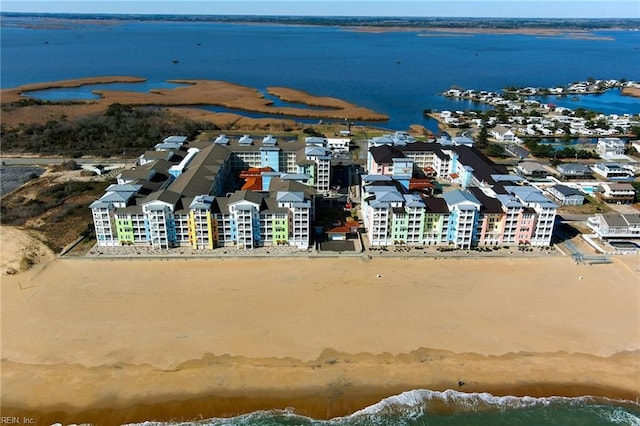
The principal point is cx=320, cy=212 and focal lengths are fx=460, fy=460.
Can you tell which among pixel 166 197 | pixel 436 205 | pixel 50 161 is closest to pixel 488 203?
pixel 436 205

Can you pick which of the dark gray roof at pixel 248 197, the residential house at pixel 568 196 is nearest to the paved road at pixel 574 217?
the residential house at pixel 568 196

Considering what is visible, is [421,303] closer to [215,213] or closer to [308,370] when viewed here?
[308,370]

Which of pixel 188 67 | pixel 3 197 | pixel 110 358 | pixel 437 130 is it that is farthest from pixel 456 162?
pixel 188 67

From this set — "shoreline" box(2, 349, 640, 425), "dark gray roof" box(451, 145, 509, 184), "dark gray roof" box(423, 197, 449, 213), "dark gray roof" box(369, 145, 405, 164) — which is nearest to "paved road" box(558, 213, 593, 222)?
"dark gray roof" box(451, 145, 509, 184)

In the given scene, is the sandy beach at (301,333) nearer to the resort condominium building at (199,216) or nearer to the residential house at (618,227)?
the resort condominium building at (199,216)

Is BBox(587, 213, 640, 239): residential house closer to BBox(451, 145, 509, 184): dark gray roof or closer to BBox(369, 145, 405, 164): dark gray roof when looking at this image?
BBox(451, 145, 509, 184): dark gray roof

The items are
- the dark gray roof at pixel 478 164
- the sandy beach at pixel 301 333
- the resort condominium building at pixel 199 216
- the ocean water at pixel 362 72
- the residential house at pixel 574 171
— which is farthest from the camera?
the ocean water at pixel 362 72

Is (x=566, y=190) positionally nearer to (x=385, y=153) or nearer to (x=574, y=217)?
(x=574, y=217)
